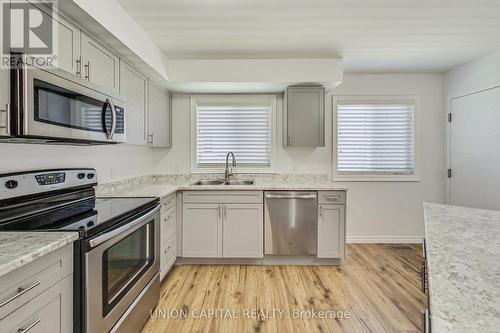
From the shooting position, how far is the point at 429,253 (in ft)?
3.39

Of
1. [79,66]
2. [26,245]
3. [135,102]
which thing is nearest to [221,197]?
[135,102]

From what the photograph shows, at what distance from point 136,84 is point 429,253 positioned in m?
2.66

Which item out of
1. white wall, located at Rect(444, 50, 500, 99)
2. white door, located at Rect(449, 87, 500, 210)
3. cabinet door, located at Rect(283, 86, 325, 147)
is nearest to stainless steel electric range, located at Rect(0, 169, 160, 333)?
cabinet door, located at Rect(283, 86, 325, 147)

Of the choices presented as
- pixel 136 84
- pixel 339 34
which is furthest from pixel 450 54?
pixel 136 84

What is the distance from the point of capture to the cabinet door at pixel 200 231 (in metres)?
2.98

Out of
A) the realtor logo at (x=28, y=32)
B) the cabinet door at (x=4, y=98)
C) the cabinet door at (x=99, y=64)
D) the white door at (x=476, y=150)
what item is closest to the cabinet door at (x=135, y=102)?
the cabinet door at (x=99, y=64)

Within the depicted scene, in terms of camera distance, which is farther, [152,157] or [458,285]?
[152,157]

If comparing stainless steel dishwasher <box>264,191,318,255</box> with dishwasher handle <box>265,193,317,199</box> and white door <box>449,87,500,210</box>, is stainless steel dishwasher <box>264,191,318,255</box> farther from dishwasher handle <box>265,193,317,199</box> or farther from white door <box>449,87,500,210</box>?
white door <box>449,87,500,210</box>

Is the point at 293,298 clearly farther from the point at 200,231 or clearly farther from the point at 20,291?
the point at 20,291

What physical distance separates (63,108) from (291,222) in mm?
2379

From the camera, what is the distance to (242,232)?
9.79 ft

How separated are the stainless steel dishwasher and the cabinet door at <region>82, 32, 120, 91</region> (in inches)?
74.3

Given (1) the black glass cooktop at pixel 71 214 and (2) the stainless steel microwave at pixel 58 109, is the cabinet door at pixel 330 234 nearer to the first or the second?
(1) the black glass cooktop at pixel 71 214

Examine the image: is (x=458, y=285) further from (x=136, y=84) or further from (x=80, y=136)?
(x=136, y=84)
